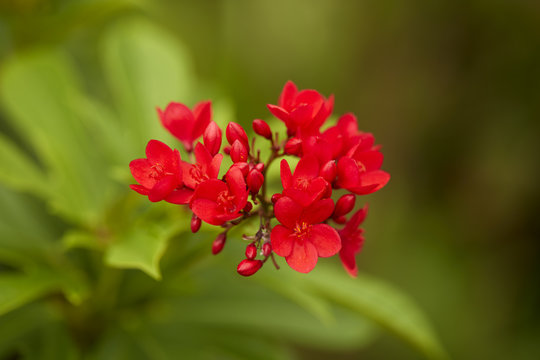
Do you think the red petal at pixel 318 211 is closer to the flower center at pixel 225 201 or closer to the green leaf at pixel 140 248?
the flower center at pixel 225 201

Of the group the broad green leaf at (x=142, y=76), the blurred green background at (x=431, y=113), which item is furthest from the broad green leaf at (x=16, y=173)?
the blurred green background at (x=431, y=113)

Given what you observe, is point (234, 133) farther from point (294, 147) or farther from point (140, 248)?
point (140, 248)

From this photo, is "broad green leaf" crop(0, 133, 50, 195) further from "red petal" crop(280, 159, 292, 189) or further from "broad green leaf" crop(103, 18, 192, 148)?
"red petal" crop(280, 159, 292, 189)

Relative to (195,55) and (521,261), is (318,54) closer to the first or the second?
(195,55)

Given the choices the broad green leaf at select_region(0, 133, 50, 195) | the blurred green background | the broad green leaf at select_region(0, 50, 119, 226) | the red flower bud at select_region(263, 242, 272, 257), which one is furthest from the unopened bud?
the blurred green background

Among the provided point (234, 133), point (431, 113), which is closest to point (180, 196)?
point (234, 133)
